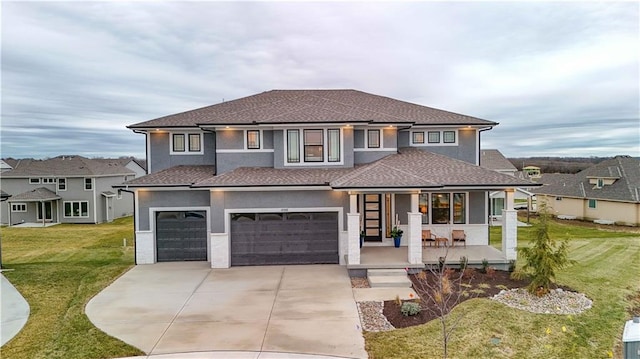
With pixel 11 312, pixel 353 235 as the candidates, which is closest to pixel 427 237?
pixel 353 235

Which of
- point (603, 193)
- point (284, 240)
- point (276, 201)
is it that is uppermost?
point (276, 201)

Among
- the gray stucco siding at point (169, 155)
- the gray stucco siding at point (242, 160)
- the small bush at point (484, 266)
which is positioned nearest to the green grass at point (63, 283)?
the gray stucco siding at point (169, 155)

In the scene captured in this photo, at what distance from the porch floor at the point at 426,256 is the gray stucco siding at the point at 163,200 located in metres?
6.78

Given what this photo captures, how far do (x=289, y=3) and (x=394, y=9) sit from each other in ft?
15.1

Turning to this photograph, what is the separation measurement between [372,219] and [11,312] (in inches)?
462

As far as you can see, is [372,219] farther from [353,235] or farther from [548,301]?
[548,301]

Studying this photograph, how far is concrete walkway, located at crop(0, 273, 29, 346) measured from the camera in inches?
338

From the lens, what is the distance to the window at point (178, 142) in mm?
16438

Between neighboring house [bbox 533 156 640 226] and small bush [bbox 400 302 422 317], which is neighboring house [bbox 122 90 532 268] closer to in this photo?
small bush [bbox 400 302 422 317]

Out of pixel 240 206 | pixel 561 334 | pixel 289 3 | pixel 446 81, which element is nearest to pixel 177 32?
pixel 289 3

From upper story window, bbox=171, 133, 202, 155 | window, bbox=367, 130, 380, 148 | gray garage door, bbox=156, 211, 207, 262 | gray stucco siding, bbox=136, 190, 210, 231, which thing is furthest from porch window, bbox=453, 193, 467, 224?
upper story window, bbox=171, 133, 202, 155

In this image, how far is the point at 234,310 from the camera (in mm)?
9656

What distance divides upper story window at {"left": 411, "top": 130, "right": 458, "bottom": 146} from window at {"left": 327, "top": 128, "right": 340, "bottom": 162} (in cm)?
399

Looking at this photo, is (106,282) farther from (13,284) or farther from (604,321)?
(604,321)
